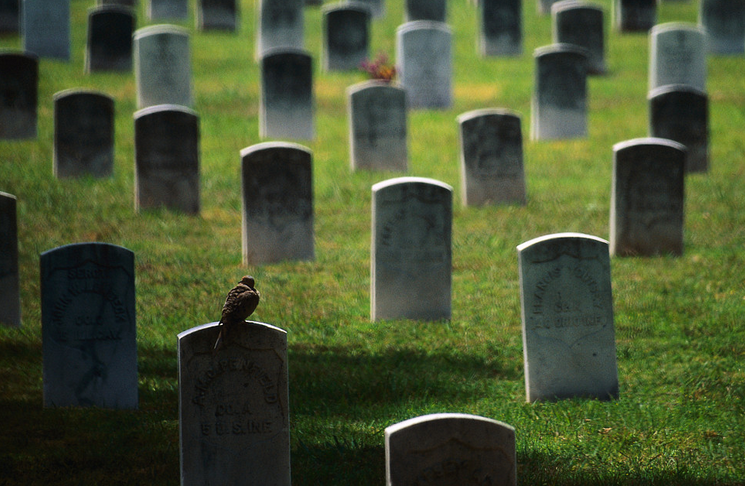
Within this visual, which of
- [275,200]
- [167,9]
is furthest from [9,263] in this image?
[167,9]

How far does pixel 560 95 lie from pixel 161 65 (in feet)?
19.4

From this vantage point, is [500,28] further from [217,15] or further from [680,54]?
[217,15]

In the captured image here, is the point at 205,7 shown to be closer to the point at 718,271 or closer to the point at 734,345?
the point at 718,271

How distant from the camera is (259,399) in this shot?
5.11 metres

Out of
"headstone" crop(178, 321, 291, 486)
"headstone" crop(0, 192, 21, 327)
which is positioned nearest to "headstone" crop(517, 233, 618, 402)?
"headstone" crop(178, 321, 291, 486)

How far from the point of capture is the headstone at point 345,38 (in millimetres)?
19141

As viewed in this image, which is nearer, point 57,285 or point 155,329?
point 57,285

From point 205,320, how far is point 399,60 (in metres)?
9.59

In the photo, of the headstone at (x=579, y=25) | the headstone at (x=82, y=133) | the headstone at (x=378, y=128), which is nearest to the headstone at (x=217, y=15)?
the headstone at (x=579, y=25)

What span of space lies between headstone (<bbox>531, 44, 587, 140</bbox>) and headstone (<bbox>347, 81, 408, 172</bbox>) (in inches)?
114

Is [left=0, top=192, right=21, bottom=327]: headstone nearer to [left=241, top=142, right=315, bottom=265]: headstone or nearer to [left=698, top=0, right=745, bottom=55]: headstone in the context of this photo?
[left=241, top=142, right=315, bottom=265]: headstone

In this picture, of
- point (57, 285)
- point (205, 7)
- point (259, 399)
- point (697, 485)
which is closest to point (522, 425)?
point (697, 485)

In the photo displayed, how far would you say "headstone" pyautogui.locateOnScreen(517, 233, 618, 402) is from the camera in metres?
6.57

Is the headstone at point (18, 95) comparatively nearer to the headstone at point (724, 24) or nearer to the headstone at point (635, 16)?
the headstone at point (724, 24)
